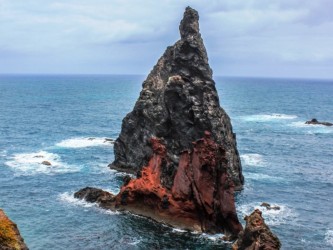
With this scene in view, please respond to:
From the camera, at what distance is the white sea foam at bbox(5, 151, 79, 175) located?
109 metres

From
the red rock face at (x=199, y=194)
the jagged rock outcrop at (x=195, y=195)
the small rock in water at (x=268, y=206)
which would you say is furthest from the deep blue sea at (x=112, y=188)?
the red rock face at (x=199, y=194)

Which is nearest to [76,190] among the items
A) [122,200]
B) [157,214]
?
[122,200]

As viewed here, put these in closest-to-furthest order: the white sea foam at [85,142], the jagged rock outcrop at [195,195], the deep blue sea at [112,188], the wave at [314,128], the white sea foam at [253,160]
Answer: the deep blue sea at [112,188] < the jagged rock outcrop at [195,195] < the white sea foam at [253,160] < the white sea foam at [85,142] < the wave at [314,128]

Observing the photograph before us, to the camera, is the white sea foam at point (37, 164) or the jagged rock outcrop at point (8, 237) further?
the white sea foam at point (37, 164)

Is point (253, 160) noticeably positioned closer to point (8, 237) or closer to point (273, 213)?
point (273, 213)

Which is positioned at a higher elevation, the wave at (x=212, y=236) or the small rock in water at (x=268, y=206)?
the small rock in water at (x=268, y=206)

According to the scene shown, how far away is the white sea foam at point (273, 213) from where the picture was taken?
8056 centimetres

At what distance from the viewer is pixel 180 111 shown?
100500 mm

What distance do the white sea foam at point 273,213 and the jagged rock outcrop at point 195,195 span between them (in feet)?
29.3

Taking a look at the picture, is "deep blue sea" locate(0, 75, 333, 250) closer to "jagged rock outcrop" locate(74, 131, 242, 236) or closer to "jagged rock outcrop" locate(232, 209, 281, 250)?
"jagged rock outcrop" locate(74, 131, 242, 236)

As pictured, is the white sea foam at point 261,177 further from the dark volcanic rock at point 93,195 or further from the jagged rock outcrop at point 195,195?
the dark volcanic rock at point 93,195

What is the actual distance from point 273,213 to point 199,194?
15818 mm

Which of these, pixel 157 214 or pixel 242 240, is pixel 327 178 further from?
pixel 242 240

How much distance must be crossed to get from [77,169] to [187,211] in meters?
41.0
